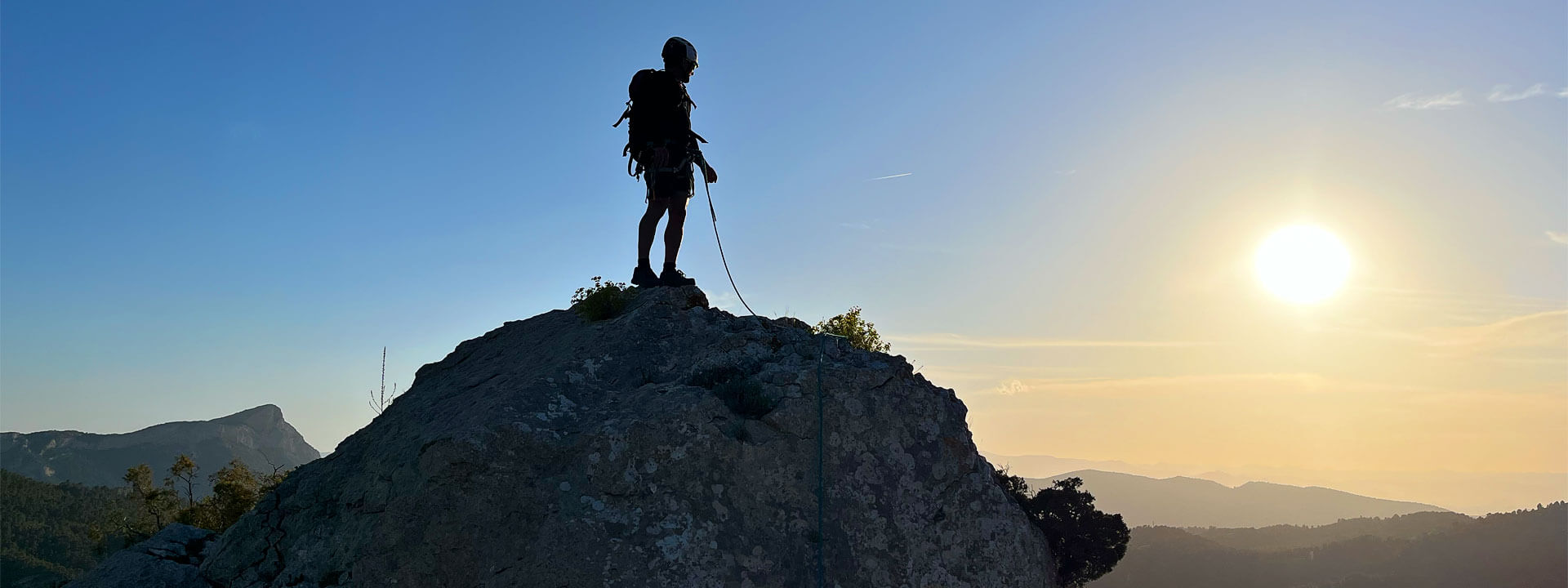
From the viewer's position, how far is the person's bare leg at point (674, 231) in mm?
11445

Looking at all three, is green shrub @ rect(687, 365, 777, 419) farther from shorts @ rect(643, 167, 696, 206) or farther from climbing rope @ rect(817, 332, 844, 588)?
shorts @ rect(643, 167, 696, 206)

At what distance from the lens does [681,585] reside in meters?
7.40

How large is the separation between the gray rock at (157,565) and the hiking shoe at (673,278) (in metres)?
5.75

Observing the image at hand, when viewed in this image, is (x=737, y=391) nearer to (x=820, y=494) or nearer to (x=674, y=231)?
(x=820, y=494)

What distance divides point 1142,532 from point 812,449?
91060 mm

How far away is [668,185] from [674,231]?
60cm

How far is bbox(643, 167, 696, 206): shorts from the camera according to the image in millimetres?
11242

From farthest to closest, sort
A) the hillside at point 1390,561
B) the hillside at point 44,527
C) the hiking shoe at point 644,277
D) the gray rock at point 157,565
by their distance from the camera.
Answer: the hillside at point 44,527 → the hillside at point 1390,561 → the hiking shoe at point 644,277 → the gray rock at point 157,565

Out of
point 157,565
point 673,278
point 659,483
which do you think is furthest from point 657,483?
point 157,565

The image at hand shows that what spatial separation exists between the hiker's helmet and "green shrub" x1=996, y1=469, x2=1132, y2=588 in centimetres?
631

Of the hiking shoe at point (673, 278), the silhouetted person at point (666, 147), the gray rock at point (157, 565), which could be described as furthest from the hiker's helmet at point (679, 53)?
the gray rock at point (157, 565)

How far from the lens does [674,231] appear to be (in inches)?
452

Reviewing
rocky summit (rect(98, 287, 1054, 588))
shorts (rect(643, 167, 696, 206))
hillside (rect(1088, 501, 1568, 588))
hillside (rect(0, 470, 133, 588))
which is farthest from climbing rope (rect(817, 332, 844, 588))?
hillside (rect(0, 470, 133, 588))

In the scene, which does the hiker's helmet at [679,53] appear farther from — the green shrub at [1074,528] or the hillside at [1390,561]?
the hillside at [1390,561]
